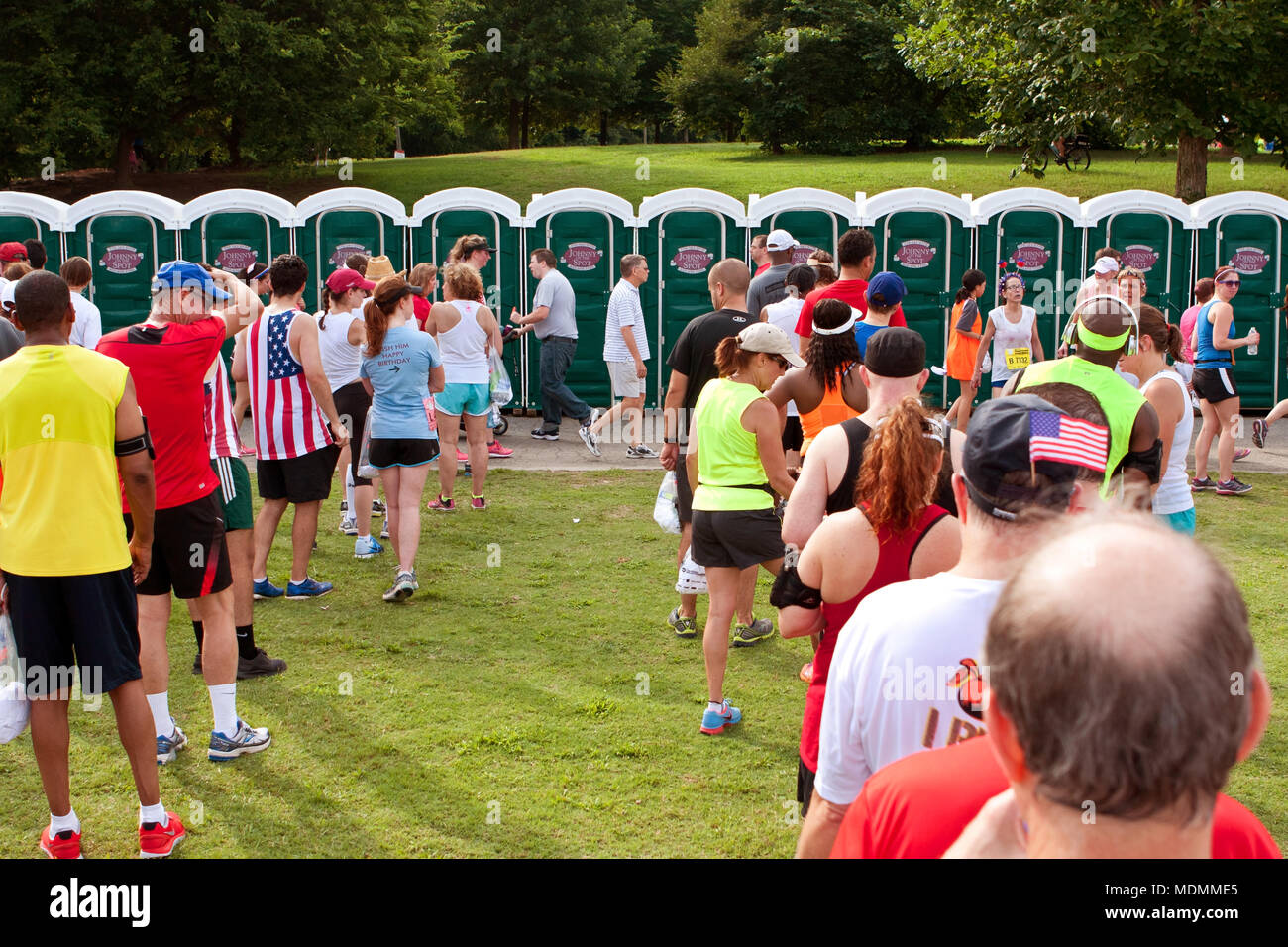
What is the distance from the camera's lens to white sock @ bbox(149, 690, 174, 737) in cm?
491

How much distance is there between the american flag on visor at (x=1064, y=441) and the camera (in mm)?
2121

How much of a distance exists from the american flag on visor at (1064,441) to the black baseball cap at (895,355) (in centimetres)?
160

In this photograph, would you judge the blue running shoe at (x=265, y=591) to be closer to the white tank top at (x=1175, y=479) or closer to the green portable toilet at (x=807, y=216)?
the white tank top at (x=1175, y=479)

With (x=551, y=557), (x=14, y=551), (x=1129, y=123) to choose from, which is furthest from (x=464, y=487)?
(x=1129, y=123)

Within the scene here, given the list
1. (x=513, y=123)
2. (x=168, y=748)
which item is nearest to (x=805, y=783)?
(x=168, y=748)

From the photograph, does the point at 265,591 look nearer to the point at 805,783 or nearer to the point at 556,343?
the point at 805,783

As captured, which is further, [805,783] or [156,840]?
[156,840]

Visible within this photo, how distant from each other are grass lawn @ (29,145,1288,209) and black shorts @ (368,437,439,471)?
66.8 feet

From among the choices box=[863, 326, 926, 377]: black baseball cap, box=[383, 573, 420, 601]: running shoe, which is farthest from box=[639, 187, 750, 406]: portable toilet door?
box=[863, 326, 926, 377]: black baseball cap

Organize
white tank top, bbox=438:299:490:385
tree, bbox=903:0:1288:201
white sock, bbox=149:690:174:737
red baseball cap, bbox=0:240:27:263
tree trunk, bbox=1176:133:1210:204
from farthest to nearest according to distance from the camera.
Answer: tree trunk, bbox=1176:133:1210:204
tree, bbox=903:0:1288:201
red baseball cap, bbox=0:240:27:263
white tank top, bbox=438:299:490:385
white sock, bbox=149:690:174:737

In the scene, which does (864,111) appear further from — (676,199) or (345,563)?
(345,563)

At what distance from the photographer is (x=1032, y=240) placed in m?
14.0

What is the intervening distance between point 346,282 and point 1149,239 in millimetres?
10379

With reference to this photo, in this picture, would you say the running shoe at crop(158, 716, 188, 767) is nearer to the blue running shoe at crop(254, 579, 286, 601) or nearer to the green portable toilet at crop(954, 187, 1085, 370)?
the blue running shoe at crop(254, 579, 286, 601)
